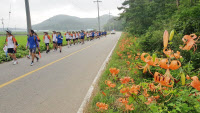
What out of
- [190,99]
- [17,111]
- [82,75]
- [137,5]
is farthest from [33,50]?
[137,5]

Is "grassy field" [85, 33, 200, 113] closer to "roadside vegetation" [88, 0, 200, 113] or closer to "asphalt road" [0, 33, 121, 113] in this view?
"roadside vegetation" [88, 0, 200, 113]

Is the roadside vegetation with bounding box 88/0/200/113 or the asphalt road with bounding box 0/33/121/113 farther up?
the roadside vegetation with bounding box 88/0/200/113

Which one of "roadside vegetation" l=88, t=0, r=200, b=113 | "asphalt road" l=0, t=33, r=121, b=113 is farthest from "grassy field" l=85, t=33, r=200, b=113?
"asphalt road" l=0, t=33, r=121, b=113

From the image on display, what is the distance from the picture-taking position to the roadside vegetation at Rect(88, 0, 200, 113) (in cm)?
129

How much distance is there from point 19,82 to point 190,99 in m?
5.01

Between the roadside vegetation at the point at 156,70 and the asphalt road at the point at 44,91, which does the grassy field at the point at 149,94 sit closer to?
the roadside vegetation at the point at 156,70

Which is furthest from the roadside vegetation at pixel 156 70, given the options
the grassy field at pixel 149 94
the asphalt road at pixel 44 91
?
the asphalt road at pixel 44 91

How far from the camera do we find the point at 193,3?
7168 mm

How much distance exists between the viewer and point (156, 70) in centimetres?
382

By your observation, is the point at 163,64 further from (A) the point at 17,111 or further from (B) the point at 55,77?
(B) the point at 55,77

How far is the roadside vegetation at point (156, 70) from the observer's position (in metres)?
1.29

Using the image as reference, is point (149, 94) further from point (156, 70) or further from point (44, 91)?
point (44, 91)

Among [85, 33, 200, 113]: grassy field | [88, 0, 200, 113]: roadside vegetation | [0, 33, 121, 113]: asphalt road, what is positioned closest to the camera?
[88, 0, 200, 113]: roadside vegetation

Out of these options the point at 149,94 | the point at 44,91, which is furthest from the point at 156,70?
the point at 44,91
